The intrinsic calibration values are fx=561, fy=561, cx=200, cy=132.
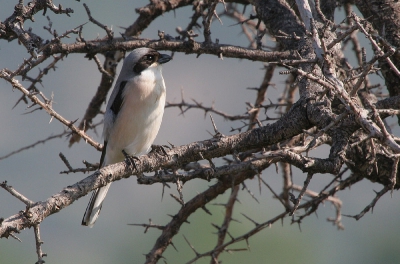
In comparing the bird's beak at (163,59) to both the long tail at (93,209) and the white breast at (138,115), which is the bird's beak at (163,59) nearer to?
the white breast at (138,115)

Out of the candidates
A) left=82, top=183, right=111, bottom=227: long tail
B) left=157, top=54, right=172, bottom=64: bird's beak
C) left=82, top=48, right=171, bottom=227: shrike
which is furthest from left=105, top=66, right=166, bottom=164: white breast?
left=82, top=183, right=111, bottom=227: long tail

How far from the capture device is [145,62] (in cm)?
473

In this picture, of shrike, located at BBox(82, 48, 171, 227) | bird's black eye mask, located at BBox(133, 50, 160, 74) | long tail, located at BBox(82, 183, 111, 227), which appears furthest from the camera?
bird's black eye mask, located at BBox(133, 50, 160, 74)

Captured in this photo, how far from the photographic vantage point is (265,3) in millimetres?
4504

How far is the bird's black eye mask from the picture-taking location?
4.71m

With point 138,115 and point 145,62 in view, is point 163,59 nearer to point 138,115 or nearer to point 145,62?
point 145,62

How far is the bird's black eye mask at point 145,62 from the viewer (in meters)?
4.71

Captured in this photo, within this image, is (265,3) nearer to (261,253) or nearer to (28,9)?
(28,9)

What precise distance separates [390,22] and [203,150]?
73.8 inches

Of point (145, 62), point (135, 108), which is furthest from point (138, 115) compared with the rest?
point (145, 62)

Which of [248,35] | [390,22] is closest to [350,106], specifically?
[390,22]

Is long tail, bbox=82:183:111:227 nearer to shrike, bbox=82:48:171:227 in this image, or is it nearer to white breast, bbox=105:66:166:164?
shrike, bbox=82:48:171:227

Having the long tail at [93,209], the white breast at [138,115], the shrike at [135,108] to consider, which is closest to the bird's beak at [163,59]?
the shrike at [135,108]

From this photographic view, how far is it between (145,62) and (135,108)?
43 cm
